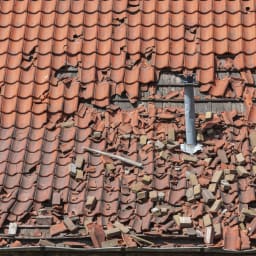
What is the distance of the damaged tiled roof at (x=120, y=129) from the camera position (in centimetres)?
614

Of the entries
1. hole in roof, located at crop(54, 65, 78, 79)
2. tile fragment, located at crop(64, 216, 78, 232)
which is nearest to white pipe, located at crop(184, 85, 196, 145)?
hole in roof, located at crop(54, 65, 78, 79)

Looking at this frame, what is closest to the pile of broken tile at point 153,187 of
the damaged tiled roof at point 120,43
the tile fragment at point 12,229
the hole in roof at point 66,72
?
the tile fragment at point 12,229

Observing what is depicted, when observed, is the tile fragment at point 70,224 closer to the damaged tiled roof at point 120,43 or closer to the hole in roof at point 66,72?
the damaged tiled roof at point 120,43

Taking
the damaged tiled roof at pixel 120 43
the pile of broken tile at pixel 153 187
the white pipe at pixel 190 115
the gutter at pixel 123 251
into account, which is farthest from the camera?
the damaged tiled roof at pixel 120 43

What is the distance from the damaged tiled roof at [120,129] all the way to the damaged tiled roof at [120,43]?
0.6 inches

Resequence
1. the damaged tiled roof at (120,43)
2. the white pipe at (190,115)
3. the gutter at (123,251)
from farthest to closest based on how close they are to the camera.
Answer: the damaged tiled roof at (120,43), the white pipe at (190,115), the gutter at (123,251)

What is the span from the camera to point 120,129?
690 cm

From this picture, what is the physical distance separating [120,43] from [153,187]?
209 cm

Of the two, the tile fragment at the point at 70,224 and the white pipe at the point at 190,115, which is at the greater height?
the white pipe at the point at 190,115

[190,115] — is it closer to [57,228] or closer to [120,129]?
[120,129]

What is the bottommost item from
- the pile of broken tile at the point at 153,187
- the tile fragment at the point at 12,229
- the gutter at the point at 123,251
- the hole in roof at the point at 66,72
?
the gutter at the point at 123,251

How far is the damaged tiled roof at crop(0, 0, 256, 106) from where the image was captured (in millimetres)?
7332

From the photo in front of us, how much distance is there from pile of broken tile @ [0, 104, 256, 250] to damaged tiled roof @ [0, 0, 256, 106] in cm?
47

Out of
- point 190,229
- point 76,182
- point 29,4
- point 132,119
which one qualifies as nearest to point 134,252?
point 190,229
